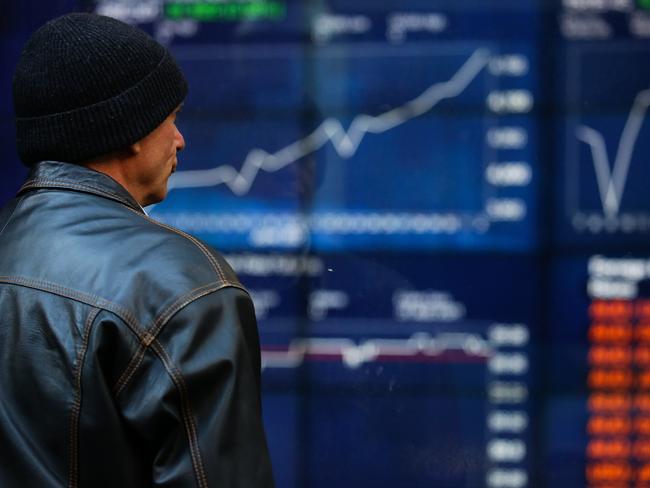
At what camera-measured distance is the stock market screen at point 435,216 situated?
2.75m

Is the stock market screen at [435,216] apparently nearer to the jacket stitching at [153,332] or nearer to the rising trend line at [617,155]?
the rising trend line at [617,155]

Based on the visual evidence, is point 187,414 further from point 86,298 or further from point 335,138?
point 335,138

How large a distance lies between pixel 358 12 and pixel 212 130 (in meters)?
0.47

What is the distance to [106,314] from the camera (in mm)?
1232

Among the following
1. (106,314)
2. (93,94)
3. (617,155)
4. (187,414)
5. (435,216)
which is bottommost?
(435,216)

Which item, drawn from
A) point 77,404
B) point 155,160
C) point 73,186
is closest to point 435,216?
point 155,160

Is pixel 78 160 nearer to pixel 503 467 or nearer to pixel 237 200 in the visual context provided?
pixel 237 200

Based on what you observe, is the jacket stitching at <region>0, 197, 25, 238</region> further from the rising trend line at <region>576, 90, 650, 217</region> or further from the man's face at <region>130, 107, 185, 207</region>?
the rising trend line at <region>576, 90, 650, 217</region>

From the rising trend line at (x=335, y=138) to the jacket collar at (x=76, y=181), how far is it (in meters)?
1.41

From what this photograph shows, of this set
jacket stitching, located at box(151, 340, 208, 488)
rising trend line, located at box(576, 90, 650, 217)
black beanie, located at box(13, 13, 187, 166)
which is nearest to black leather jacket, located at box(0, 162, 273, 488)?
jacket stitching, located at box(151, 340, 208, 488)

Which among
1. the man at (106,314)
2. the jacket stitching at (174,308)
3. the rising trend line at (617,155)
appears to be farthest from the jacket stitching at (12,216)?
the rising trend line at (617,155)

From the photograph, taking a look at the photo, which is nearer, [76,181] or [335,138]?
[76,181]

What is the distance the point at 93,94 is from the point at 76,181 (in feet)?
0.35

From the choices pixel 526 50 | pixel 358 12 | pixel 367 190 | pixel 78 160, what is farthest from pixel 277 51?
pixel 78 160
